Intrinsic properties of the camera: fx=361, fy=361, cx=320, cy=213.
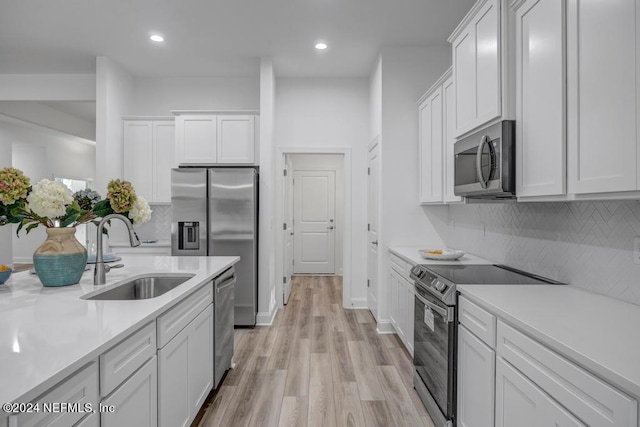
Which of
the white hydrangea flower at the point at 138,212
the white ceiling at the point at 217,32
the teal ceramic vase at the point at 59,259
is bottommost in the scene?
the teal ceramic vase at the point at 59,259

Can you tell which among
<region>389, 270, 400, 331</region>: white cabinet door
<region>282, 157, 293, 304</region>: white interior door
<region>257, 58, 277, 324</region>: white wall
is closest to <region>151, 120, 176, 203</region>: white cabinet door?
<region>257, 58, 277, 324</region>: white wall

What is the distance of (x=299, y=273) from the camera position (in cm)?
714

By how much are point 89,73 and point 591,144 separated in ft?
18.0

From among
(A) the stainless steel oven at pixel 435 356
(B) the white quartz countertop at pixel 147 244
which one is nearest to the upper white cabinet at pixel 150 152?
(B) the white quartz countertop at pixel 147 244

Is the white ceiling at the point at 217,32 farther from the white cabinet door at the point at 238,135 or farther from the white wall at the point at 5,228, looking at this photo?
the white wall at the point at 5,228

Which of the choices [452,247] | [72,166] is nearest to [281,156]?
[452,247]

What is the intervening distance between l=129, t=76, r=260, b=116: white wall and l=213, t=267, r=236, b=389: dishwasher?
278 centimetres

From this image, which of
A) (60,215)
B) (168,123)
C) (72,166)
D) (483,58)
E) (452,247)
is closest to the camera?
(60,215)

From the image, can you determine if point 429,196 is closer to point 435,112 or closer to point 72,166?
point 435,112

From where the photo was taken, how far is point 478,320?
174 cm

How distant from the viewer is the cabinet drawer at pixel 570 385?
0.94 meters

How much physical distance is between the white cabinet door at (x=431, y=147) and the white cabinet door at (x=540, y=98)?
4.38 feet

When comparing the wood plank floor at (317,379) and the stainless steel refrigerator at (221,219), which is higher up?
the stainless steel refrigerator at (221,219)

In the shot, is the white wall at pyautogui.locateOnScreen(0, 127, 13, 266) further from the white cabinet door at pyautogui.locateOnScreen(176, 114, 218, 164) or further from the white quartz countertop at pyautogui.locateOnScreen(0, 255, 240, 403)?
the white quartz countertop at pyautogui.locateOnScreen(0, 255, 240, 403)
